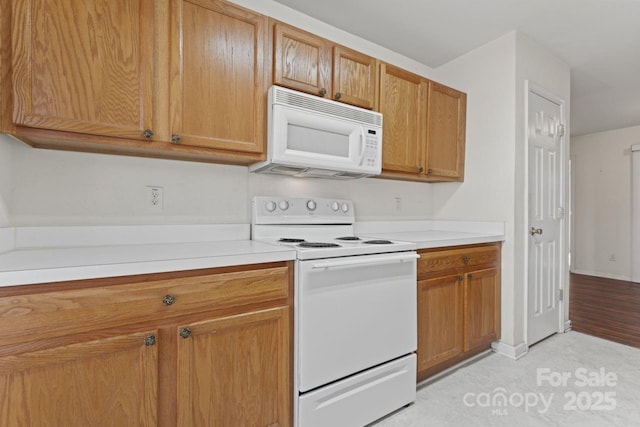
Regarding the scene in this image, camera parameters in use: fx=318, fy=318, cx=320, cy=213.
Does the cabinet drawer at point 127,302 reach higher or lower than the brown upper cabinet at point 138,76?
lower

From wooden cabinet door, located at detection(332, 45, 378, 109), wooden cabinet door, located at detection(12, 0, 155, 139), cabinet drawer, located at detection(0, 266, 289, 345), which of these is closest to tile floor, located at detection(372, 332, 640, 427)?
cabinet drawer, located at detection(0, 266, 289, 345)

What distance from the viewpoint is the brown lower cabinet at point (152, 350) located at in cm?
94

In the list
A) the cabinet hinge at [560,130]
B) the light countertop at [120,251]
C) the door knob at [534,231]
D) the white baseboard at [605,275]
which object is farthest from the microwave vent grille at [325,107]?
the white baseboard at [605,275]

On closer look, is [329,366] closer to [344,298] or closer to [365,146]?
[344,298]

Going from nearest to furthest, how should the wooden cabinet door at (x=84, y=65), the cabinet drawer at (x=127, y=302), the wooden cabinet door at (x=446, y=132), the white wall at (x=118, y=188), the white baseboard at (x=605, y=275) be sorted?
1. the cabinet drawer at (x=127, y=302)
2. the wooden cabinet door at (x=84, y=65)
3. the white wall at (x=118, y=188)
4. the wooden cabinet door at (x=446, y=132)
5. the white baseboard at (x=605, y=275)

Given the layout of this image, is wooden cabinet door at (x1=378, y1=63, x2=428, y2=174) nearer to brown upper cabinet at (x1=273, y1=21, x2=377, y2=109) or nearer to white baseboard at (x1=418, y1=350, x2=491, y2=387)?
brown upper cabinet at (x1=273, y1=21, x2=377, y2=109)

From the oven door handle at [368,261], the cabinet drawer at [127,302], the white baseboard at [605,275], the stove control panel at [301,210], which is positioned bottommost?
the white baseboard at [605,275]

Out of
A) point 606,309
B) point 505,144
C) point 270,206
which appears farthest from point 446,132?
point 606,309

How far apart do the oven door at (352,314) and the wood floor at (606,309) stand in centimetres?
223

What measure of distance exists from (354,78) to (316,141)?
53 cm

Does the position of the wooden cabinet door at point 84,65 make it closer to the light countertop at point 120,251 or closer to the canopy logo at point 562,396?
the light countertop at point 120,251

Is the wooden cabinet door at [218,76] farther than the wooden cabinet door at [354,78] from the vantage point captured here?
No

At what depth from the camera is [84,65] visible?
1276 mm

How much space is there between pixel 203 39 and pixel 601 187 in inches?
241
